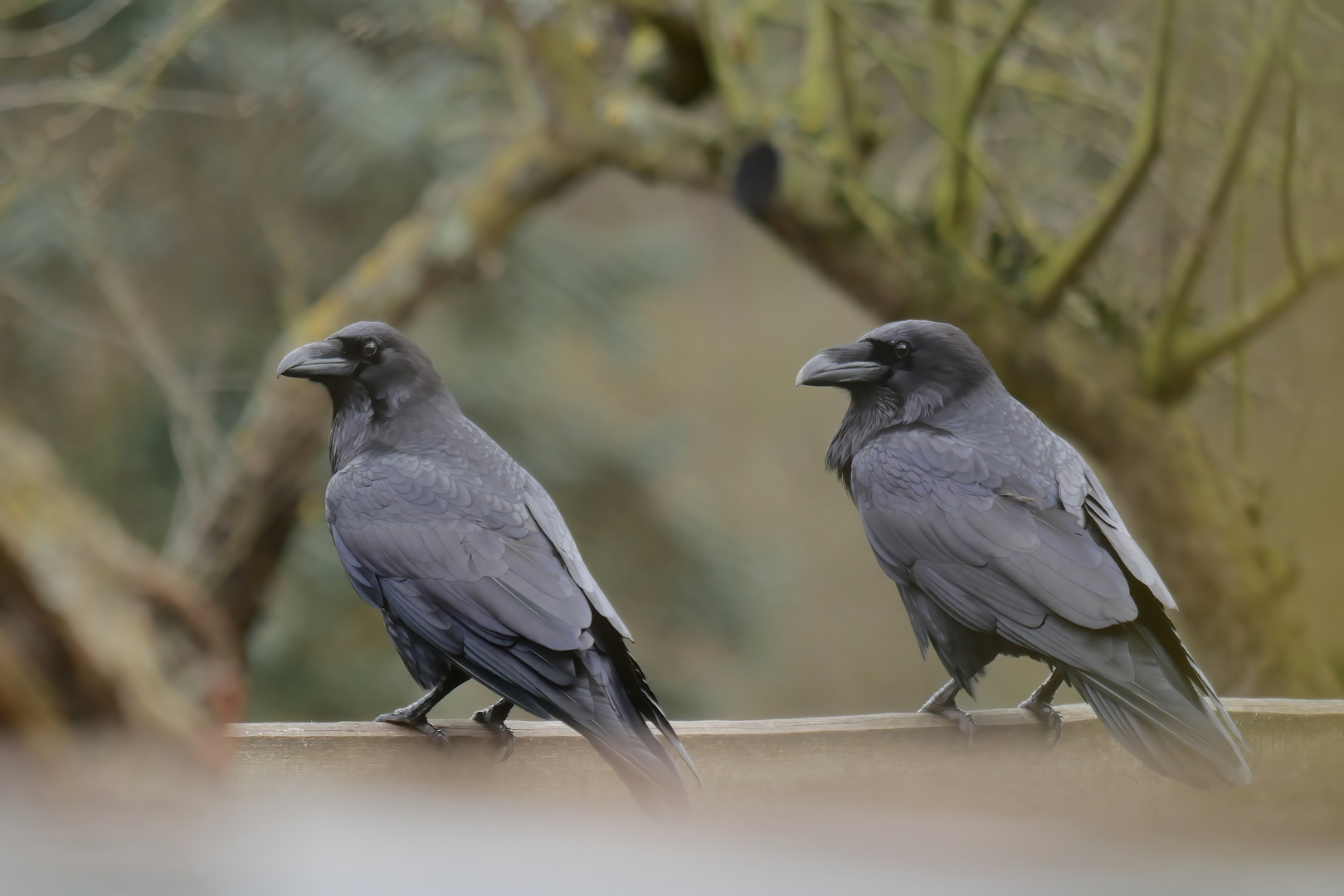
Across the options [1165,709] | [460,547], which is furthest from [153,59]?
[1165,709]

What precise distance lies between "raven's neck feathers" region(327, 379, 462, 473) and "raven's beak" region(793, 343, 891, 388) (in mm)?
465

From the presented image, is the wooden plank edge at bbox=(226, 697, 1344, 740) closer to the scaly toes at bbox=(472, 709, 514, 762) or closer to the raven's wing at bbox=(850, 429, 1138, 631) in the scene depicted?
the scaly toes at bbox=(472, 709, 514, 762)

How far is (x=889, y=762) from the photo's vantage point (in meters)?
1.37

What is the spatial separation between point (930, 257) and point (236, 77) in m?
2.97

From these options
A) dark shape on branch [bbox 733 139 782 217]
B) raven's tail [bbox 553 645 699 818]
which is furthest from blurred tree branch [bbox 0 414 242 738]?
raven's tail [bbox 553 645 699 818]

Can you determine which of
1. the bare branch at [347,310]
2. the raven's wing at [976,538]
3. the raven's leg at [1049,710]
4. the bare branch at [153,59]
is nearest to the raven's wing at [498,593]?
the raven's wing at [976,538]

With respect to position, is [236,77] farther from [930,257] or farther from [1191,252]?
[1191,252]

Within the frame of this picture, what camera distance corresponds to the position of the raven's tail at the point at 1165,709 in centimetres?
112

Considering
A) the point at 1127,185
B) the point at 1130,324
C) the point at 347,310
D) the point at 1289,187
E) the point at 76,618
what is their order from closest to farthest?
1. the point at 1289,187
2. the point at 1127,185
3. the point at 1130,324
4. the point at 76,618
5. the point at 347,310

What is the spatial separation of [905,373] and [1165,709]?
19.3 inches

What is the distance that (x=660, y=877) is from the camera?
45.6 inches

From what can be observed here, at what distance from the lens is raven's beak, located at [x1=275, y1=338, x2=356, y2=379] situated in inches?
54.8

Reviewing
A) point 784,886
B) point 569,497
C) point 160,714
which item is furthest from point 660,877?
point 569,497

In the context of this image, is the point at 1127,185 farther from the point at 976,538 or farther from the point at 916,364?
the point at 976,538
